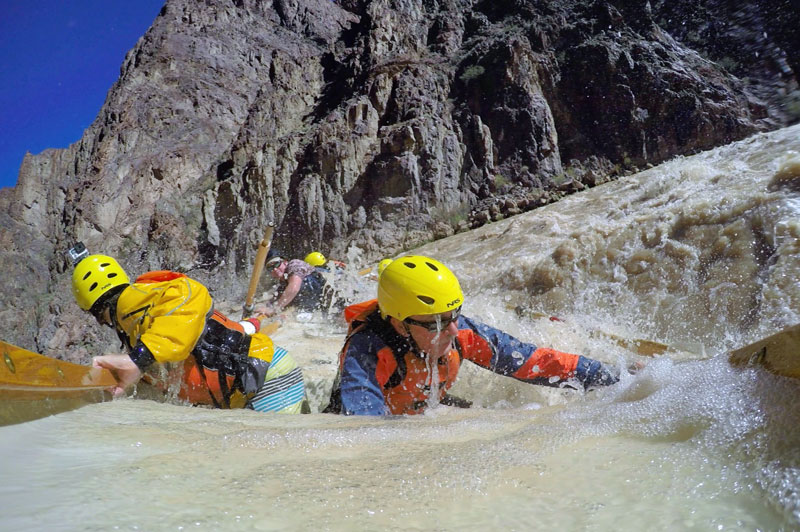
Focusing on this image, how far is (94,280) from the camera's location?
9.01 feet

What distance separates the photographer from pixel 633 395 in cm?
173

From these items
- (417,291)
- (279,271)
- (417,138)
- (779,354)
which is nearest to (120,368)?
(417,291)

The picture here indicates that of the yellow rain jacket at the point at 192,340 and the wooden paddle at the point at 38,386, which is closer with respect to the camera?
the wooden paddle at the point at 38,386

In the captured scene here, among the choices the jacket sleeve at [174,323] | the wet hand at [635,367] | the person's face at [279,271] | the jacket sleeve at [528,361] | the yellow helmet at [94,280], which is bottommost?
the wet hand at [635,367]

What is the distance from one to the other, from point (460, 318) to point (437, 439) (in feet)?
4.69

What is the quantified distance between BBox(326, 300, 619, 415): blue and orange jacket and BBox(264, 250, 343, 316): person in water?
159 inches

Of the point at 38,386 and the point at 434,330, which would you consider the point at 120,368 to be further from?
the point at 434,330

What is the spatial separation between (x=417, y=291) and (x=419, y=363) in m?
0.45

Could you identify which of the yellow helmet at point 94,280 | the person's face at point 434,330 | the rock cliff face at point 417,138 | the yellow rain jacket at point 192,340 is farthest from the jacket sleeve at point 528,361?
the rock cliff face at point 417,138

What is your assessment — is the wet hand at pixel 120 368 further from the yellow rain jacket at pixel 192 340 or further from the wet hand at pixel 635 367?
the wet hand at pixel 635 367

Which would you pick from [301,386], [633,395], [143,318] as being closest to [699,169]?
[633,395]

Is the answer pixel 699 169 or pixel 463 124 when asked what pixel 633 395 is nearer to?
pixel 699 169

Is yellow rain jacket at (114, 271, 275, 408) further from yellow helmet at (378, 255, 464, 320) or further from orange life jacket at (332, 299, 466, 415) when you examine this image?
yellow helmet at (378, 255, 464, 320)

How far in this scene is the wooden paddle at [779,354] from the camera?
3.79 feet
